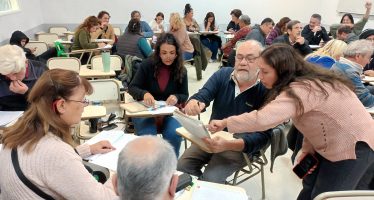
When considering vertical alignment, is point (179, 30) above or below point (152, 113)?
above

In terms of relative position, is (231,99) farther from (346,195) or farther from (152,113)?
(346,195)

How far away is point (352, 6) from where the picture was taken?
7.71m

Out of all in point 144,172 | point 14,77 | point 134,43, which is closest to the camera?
point 144,172

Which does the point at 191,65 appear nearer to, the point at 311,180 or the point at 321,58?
the point at 321,58

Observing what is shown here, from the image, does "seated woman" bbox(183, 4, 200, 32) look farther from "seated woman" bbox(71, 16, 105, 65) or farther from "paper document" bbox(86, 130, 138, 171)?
"paper document" bbox(86, 130, 138, 171)

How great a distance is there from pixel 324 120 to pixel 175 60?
156 centimetres

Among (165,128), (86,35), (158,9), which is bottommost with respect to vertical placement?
(165,128)

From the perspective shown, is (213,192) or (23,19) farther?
(23,19)

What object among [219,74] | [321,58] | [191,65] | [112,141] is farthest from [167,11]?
[112,141]

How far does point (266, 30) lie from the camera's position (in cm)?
595

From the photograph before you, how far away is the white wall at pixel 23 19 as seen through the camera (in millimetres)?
5569

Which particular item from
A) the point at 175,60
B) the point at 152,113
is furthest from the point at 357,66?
the point at 152,113

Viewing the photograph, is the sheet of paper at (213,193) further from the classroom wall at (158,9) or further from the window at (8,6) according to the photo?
the classroom wall at (158,9)

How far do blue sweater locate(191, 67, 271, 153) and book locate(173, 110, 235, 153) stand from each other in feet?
0.57
